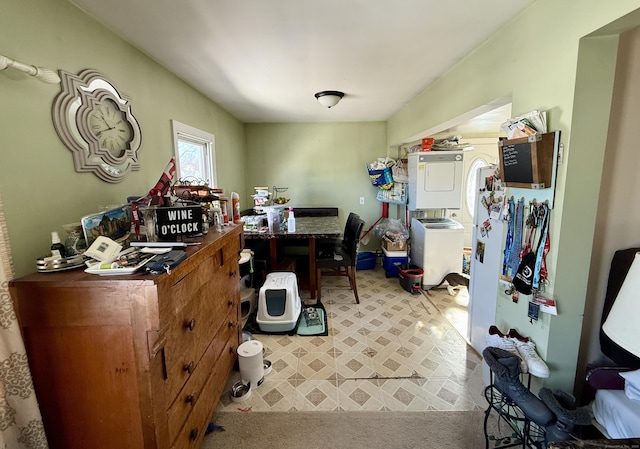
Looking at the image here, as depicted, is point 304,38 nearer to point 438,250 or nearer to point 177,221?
point 177,221

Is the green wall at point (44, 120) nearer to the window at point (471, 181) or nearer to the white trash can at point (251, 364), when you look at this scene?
the white trash can at point (251, 364)

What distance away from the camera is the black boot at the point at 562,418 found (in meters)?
1.15

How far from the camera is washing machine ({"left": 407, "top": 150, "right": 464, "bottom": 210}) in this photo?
131 inches

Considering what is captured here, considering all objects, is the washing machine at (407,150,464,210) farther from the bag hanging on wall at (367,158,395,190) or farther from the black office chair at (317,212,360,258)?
the black office chair at (317,212,360,258)

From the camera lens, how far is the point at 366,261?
14.0ft

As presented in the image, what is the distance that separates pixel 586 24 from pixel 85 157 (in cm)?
231

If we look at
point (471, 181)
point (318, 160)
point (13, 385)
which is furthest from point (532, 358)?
point (471, 181)

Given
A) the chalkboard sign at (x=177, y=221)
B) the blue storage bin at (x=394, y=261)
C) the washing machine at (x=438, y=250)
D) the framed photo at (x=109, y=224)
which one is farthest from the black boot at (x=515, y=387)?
the blue storage bin at (x=394, y=261)

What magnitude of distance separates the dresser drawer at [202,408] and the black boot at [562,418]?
1.57 m

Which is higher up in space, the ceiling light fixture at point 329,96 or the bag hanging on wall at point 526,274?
the ceiling light fixture at point 329,96

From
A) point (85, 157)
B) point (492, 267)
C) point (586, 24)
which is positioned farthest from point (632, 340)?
point (85, 157)

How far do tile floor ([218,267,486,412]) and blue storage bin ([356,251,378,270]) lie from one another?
1.22m

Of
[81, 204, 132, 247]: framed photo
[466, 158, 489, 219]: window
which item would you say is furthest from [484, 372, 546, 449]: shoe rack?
[466, 158, 489, 219]: window

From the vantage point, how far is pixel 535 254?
137 centimetres
